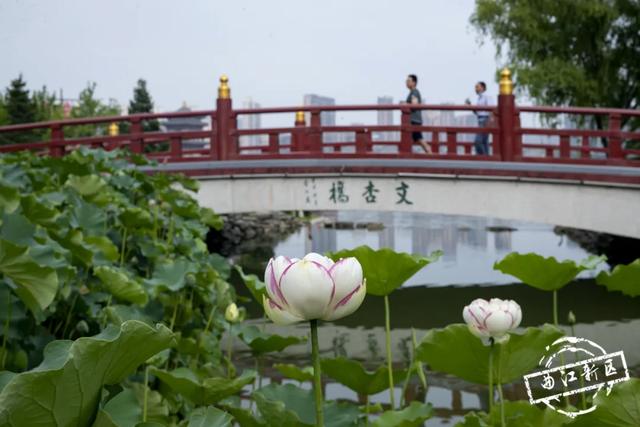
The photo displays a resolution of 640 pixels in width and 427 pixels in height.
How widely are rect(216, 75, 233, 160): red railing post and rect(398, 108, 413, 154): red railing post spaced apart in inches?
83.6

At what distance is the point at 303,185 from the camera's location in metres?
10.1

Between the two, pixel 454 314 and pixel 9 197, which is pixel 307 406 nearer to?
pixel 9 197

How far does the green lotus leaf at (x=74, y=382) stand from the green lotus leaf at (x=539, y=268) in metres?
1.59

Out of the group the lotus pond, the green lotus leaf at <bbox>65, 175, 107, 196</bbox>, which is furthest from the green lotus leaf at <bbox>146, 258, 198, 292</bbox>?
the green lotus leaf at <bbox>65, 175, 107, 196</bbox>

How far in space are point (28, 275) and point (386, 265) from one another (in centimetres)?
81

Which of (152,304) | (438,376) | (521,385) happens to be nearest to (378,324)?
(438,376)

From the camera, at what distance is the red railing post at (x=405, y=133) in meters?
9.83

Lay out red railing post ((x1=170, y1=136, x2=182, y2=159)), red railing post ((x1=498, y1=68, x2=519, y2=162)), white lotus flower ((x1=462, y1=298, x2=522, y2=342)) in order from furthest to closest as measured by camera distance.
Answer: red railing post ((x1=170, y1=136, x2=182, y2=159))
red railing post ((x1=498, y1=68, x2=519, y2=162))
white lotus flower ((x1=462, y1=298, x2=522, y2=342))

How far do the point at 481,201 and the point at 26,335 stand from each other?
770cm

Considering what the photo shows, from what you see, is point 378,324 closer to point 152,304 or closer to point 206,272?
point 206,272

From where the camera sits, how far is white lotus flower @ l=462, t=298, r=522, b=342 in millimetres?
1575

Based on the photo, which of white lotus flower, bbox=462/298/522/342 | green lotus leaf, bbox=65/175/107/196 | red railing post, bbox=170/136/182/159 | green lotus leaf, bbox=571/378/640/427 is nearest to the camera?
green lotus leaf, bbox=571/378/640/427

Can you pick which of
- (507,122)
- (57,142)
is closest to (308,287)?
(507,122)

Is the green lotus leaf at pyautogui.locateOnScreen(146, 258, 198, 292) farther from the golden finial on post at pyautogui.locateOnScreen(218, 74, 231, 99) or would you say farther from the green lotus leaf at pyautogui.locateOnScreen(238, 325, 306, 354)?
the golden finial on post at pyautogui.locateOnScreen(218, 74, 231, 99)
